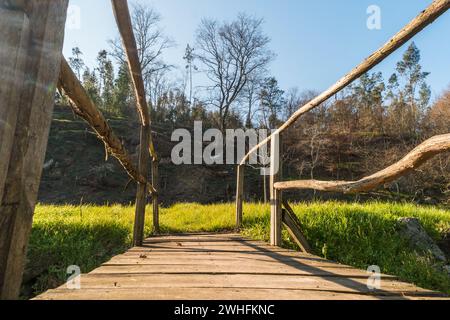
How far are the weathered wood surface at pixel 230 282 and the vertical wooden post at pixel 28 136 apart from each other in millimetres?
473

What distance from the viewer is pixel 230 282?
53.2 inches

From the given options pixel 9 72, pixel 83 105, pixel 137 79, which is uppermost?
pixel 137 79

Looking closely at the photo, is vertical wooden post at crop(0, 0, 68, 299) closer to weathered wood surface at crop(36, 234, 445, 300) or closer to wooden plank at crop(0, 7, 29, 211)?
wooden plank at crop(0, 7, 29, 211)

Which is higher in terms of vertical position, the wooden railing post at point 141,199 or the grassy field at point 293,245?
the wooden railing post at point 141,199

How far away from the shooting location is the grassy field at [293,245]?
3.67 m

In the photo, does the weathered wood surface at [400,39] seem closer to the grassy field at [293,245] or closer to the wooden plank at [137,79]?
the wooden plank at [137,79]

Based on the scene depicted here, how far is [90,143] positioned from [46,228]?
1750 centimetres

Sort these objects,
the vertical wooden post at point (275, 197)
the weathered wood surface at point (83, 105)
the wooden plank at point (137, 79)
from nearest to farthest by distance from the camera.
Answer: the weathered wood surface at point (83, 105)
the wooden plank at point (137, 79)
the vertical wooden post at point (275, 197)

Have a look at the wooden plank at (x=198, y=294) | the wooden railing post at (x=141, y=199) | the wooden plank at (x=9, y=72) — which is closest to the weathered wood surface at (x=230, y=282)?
the wooden plank at (x=198, y=294)

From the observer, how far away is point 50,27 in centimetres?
65

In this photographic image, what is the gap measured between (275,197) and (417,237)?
3.76 metres

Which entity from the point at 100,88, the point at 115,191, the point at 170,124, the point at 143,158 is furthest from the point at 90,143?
the point at 143,158

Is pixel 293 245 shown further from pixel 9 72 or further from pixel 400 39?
pixel 9 72

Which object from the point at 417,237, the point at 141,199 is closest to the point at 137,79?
the point at 141,199
